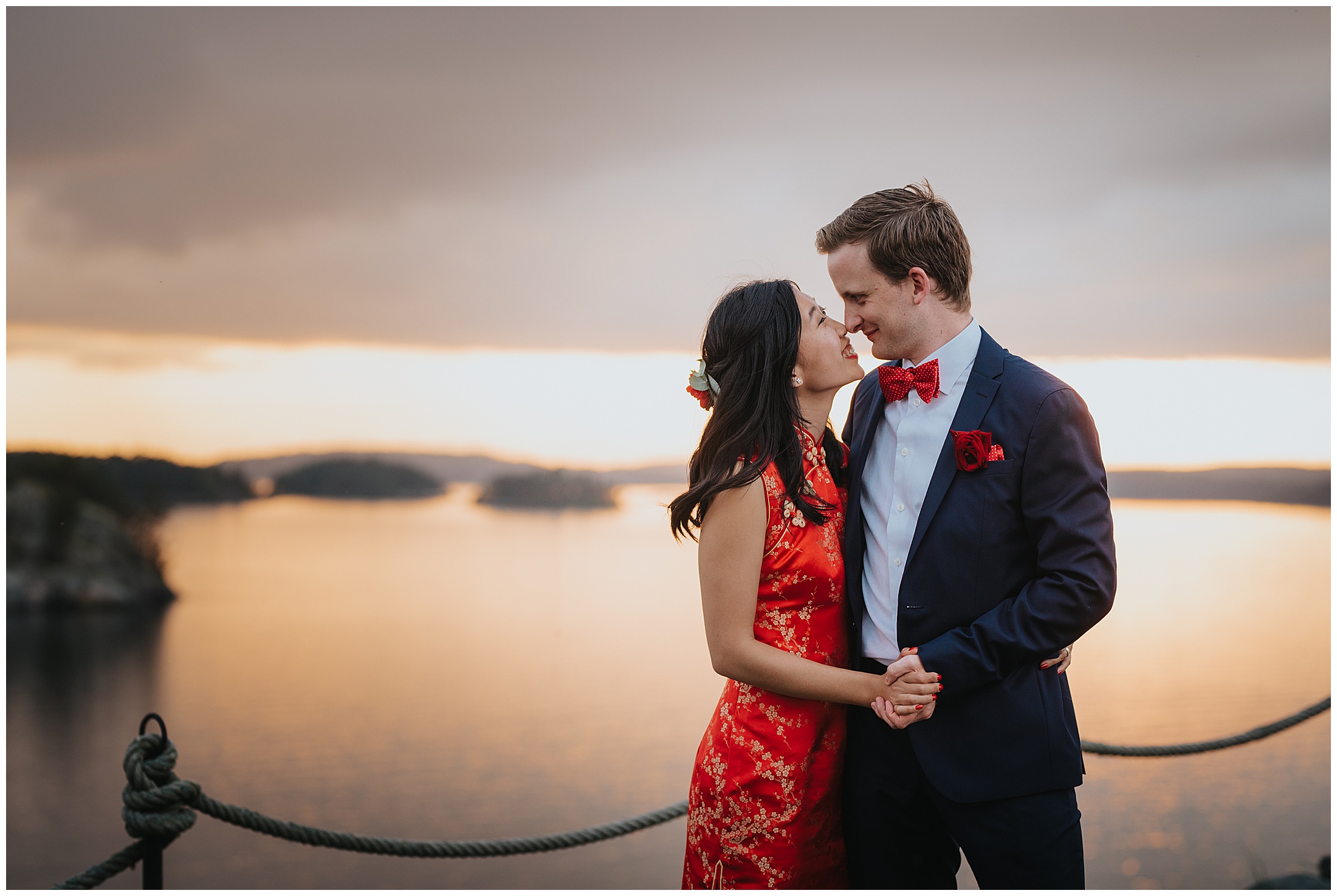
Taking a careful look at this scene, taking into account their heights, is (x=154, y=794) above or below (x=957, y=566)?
below

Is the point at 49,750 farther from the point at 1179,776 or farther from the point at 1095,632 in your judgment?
the point at 1095,632

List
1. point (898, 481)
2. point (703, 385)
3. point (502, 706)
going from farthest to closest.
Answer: point (502, 706), point (703, 385), point (898, 481)

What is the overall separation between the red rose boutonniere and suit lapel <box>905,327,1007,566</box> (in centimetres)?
3

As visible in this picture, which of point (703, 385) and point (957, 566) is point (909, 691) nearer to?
point (957, 566)

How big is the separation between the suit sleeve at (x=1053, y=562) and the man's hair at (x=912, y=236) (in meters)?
0.49

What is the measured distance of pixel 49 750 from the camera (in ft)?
174

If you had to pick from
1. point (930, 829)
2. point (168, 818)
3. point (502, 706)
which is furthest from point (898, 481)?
point (502, 706)

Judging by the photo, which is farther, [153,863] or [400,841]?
[400,841]

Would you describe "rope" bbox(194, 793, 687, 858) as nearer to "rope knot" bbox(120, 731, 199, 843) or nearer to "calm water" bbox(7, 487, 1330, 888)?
"rope knot" bbox(120, 731, 199, 843)

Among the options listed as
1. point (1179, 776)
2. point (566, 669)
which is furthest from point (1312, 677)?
point (566, 669)

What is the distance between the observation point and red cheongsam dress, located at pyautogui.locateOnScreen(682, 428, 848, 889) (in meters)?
2.44

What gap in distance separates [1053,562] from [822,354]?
84cm

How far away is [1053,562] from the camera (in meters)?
2.12

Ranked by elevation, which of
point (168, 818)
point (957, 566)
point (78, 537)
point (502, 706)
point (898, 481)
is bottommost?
point (502, 706)
